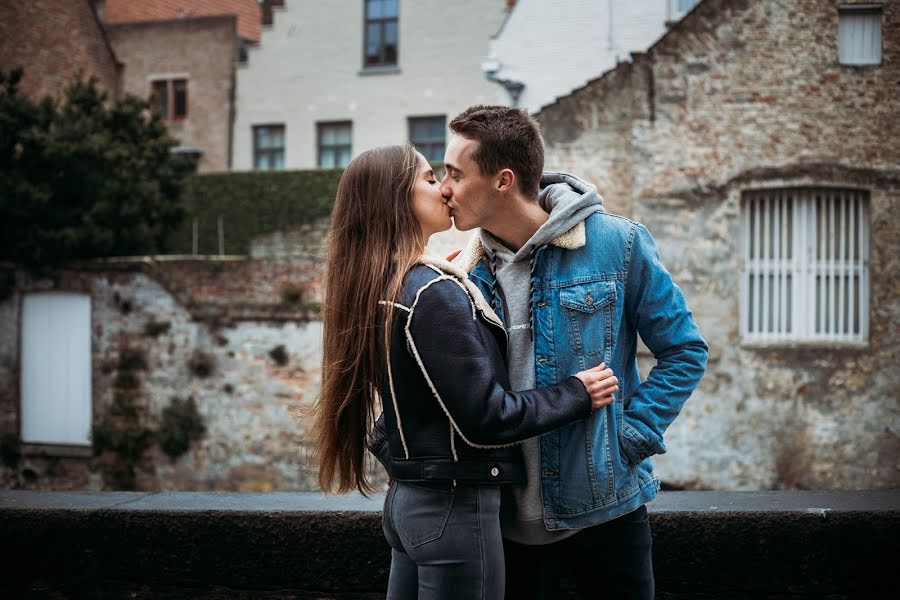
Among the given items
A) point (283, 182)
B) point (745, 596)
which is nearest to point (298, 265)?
point (283, 182)

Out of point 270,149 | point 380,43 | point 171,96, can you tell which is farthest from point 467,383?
point 171,96

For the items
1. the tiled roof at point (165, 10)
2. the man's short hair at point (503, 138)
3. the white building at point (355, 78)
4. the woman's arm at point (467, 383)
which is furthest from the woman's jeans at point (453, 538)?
the tiled roof at point (165, 10)

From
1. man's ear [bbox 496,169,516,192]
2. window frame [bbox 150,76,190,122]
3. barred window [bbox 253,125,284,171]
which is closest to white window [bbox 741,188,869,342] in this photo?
man's ear [bbox 496,169,516,192]

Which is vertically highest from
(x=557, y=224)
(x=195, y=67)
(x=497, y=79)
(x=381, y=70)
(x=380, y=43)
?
(x=380, y=43)

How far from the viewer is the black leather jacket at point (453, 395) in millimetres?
2367

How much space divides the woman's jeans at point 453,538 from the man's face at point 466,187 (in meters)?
0.81

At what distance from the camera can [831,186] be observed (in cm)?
1106

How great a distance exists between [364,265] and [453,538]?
81cm

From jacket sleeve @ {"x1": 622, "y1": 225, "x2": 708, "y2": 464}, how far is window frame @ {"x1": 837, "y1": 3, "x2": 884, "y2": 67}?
9.83m

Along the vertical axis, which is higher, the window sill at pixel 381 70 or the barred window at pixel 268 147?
the window sill at pixel 381 70

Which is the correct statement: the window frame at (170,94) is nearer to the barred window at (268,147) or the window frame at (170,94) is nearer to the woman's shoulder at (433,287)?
the barred window at (268,147)

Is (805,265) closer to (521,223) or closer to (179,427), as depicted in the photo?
(179,427)

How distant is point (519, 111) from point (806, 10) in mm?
9835

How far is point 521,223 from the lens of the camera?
109 inches
